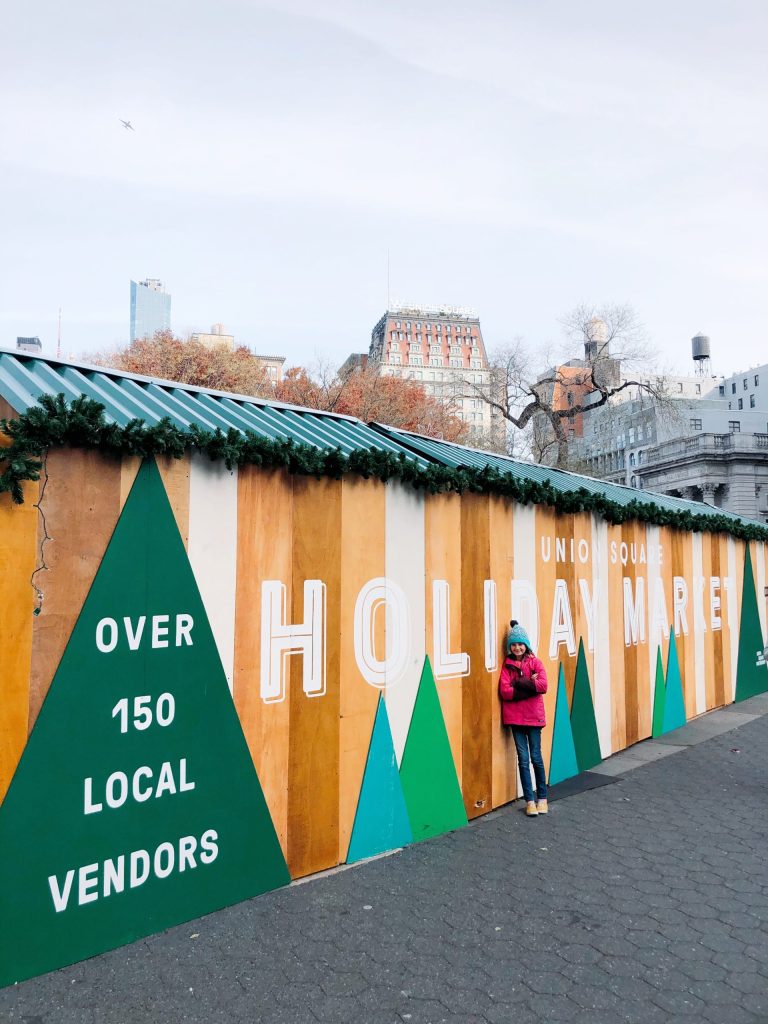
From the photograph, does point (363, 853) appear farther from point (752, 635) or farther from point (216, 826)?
point (752, 635)

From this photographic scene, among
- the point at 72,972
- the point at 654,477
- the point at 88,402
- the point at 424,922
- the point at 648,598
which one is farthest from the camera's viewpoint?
the point at 654,477

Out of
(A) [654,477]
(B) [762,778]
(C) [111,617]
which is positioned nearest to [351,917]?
(C) [111,617]

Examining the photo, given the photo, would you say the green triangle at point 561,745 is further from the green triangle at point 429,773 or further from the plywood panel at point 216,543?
the plywood panel at point 216,543

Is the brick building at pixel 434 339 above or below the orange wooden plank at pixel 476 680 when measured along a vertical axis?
above

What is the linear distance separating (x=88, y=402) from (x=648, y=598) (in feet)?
27.2

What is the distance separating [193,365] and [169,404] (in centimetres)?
2502

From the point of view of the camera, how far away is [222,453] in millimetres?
4832

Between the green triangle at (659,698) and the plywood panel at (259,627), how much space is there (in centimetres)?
681

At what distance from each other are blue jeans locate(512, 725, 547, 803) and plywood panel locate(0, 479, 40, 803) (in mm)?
4429

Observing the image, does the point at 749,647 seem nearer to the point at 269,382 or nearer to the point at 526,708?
the point at 526,708

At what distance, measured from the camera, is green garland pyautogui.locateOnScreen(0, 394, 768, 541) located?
12.7 ft

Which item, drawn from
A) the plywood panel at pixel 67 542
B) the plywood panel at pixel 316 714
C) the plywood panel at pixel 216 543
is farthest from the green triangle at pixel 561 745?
the plywood panel at pixel 67 542

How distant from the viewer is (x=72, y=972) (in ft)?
12.5

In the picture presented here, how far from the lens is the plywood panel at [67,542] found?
4008 millimetres
